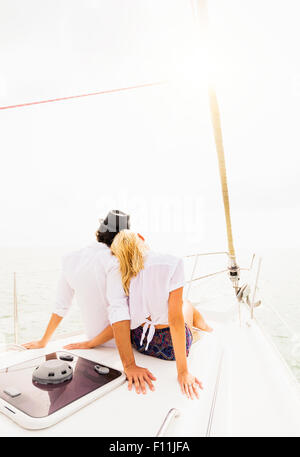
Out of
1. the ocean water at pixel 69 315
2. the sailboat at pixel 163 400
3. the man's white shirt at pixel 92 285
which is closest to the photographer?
the sailboat at pixel 163 400

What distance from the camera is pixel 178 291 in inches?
41.2

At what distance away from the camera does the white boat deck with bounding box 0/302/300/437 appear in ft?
2.30

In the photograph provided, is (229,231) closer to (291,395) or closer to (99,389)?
(291,395)

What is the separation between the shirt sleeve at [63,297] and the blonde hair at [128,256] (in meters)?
0.33

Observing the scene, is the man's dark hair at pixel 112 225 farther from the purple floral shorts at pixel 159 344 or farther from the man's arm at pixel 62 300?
the purple floral shorts at pixel 159 344

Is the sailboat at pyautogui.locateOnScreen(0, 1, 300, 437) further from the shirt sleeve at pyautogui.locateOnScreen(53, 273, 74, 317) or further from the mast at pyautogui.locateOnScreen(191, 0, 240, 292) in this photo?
the shirt sleeve at pyautogui.locateOnScreen(53, 273, 74, 317)

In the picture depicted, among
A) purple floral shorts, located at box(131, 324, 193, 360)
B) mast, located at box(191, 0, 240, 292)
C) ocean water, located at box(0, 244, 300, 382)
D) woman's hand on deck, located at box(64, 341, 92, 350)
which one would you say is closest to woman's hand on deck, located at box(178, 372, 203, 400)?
purple floral shorts, located at box(131, 324, 193, 360)

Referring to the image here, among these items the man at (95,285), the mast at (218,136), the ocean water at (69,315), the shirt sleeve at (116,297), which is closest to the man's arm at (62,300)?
the man at (95,285)

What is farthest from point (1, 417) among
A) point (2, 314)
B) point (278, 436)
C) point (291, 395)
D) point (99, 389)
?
point (2, 314)

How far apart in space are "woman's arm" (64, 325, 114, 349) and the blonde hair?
25cm

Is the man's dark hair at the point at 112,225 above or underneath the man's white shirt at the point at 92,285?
above

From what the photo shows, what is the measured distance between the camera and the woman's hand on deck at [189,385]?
88 cm

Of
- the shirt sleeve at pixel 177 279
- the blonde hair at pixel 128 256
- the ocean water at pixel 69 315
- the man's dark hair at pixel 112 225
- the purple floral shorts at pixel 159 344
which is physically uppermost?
the man's dark hair at pixel 112 225
